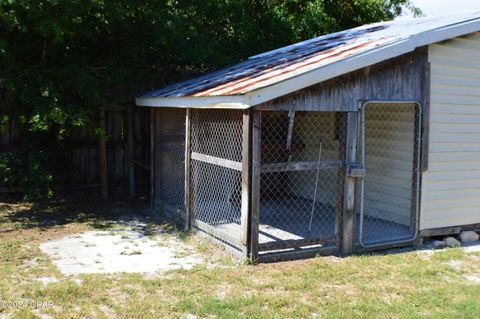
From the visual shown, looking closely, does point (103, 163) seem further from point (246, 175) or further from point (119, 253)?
point (246, 175)

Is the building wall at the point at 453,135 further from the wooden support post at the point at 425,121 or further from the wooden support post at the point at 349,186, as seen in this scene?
the wooden support post at the point at 349,186

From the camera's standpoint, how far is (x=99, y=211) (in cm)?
934

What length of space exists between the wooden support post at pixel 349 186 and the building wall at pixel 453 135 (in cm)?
125

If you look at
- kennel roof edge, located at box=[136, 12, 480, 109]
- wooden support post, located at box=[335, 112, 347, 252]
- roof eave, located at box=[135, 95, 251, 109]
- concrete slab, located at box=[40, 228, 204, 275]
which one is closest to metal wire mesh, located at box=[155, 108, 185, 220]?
roof eave, located at box=[135, 95, 251, 109]

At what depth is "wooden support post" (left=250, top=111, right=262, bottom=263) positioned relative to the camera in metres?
6.06

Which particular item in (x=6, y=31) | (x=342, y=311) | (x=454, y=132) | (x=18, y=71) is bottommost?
(x=342, y=311)

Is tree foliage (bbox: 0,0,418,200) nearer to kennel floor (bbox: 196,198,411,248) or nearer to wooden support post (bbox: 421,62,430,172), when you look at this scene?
kennel floor (bbox: 196,198,411,248)

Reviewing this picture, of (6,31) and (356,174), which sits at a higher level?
(6,31)

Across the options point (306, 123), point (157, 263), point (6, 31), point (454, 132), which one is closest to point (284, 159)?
point (306, 123)

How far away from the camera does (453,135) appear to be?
24.7ft

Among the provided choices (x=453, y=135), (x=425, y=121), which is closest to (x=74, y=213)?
(x=425, y=121)

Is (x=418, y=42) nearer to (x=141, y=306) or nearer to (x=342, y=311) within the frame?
(x=342, y=311)

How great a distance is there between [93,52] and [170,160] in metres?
2.78

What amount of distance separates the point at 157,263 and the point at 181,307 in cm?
151
